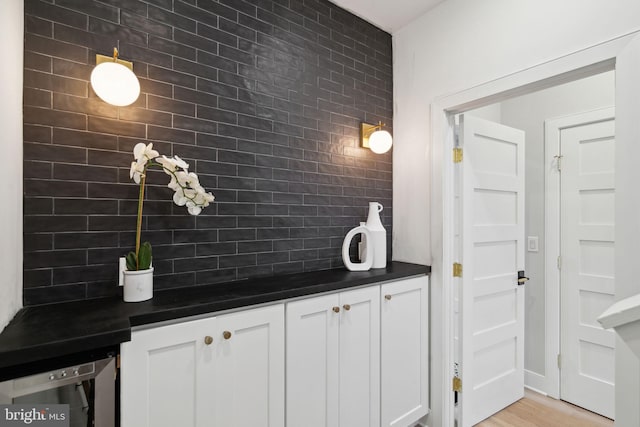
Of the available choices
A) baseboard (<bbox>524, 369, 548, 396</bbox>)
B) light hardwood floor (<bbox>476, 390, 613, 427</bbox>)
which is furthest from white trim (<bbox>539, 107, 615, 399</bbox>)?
light hardwood floor (<bbox>476, 390, 613, 427</bbox>)

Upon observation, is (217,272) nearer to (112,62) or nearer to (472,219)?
(112,62)

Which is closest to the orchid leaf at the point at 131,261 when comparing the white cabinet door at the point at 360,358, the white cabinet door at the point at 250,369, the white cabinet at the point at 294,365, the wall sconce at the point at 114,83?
the white cabinet at the point at 294,365

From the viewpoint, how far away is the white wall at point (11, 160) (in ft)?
3.32

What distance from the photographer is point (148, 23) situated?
4.85 ft

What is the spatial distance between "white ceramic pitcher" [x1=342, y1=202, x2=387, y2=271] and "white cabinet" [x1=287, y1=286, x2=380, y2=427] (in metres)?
0.24

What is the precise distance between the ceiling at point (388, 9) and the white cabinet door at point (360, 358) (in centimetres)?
187

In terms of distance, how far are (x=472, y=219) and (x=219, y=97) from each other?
176 cm

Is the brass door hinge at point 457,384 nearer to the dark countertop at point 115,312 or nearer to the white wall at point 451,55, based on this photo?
the white wall at point 451,55

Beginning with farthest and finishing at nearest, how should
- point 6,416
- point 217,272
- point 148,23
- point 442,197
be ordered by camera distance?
point 442,197 → point 217,272 → point 148,23 → point 6,416

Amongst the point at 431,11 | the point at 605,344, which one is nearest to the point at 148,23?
the point at 431,11

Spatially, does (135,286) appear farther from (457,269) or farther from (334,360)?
(457,269)

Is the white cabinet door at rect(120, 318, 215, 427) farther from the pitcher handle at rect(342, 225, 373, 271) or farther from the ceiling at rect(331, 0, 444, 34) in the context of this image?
the ceiling at rect(331, 0, 444, 34)

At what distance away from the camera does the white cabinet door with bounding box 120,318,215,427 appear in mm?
1072

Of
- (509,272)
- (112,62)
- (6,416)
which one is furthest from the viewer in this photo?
(509,272)
